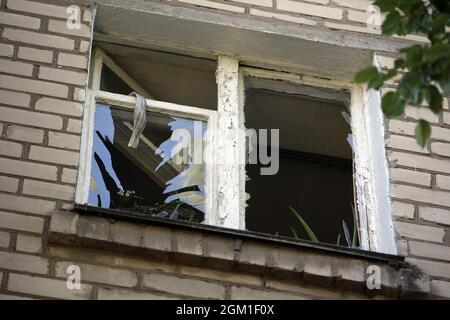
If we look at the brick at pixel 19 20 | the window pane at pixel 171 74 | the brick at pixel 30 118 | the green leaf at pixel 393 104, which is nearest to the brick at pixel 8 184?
the brick at pixel 30 118

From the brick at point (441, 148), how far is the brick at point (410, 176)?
6.8 inches

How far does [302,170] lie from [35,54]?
78.1 inches

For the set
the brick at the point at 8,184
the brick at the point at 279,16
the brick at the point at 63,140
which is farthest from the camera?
the brick at the point at 279,16

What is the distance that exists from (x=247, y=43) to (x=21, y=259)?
6.32 ft

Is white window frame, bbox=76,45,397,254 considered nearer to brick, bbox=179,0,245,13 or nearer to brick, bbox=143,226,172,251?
brick, bbox=179,0,245,13

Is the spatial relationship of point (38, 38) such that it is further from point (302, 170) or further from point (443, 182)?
point (443, 182)

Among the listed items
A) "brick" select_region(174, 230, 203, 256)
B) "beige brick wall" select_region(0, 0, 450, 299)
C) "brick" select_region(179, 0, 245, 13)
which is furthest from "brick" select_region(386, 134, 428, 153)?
"brick" select_region(174, 230, 203, 256)

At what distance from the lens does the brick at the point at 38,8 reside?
20.3 ft

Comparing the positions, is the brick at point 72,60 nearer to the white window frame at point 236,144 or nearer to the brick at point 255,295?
the white window frame at point 236,144

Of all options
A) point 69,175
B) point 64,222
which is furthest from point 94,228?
point 69,175

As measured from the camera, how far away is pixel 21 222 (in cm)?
539

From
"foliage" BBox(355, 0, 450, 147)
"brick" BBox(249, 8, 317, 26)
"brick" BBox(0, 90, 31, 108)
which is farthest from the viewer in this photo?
"brick" BBox(249, 8, 317, 26)

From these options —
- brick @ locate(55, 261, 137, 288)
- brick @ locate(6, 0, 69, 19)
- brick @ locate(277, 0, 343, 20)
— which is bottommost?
brick @ locate(55, 261, 137, 288)

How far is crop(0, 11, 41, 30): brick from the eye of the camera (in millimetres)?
6117
